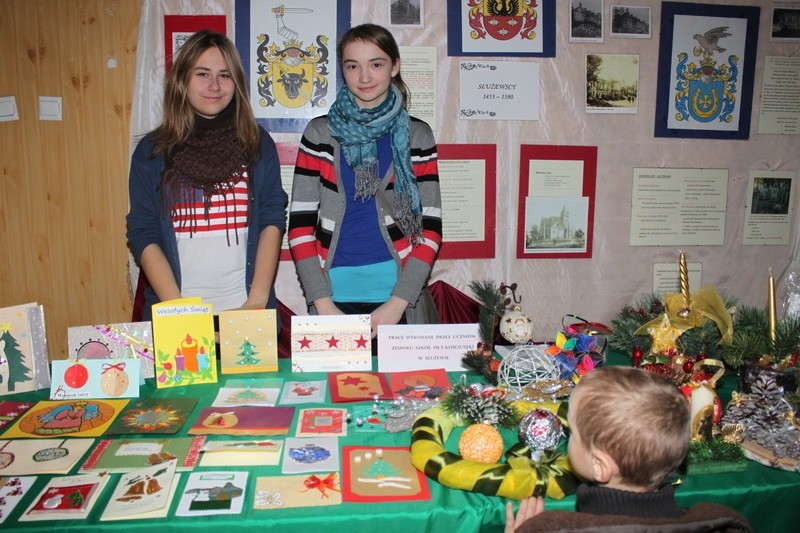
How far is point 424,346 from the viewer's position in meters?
1.84

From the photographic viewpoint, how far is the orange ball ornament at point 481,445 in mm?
1283

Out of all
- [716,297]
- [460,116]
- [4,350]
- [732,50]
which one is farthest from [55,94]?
[732,50]

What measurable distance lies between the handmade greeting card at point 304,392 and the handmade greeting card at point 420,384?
0.20 m

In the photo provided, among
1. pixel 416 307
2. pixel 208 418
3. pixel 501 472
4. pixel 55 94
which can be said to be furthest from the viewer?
pixel 55 94

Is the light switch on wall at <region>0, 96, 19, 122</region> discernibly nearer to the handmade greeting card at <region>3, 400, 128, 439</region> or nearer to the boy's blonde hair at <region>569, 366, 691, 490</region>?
the handmade greeting card at <region>3, 400, 128, 439</region>

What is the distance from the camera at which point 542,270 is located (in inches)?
126

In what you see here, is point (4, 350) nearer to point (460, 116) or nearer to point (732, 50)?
point (460, 116)

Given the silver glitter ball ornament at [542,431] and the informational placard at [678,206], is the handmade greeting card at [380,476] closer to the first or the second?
the silver glitter ball ornament at [542,431]

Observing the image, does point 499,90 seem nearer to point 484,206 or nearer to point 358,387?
point 484,206

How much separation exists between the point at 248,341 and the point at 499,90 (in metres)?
1.92

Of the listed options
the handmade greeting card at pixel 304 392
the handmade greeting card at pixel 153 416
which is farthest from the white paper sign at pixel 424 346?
the handmade greeting card at pixel 153 416

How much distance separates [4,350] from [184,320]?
48cm

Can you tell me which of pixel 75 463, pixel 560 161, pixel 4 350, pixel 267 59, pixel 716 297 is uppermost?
pixel 267 59

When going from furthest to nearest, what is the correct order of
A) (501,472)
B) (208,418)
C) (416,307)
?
(416,307) < (208,418) < (501,472)
